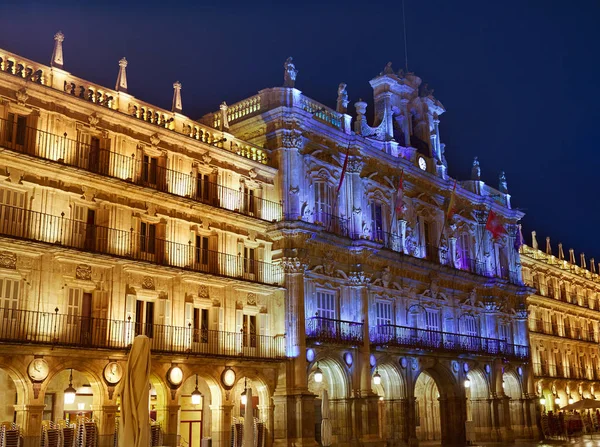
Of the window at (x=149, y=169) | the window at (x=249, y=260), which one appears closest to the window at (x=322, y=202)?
the window at (x=249, y=260)

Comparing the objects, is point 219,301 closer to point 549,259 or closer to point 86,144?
point 86,144

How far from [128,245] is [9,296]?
5420mm

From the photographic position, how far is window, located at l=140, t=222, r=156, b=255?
1198 inches

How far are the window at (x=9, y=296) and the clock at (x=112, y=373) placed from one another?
3968 millimetres

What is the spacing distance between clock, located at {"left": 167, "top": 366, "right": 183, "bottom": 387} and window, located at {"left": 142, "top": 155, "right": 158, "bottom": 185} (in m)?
7.81

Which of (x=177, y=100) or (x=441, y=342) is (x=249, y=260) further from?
(x=441, y=342)

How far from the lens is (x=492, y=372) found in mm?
48219

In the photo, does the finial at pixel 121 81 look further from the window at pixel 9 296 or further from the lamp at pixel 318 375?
the lamp at pixel 318 375

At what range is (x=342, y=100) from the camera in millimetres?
41344

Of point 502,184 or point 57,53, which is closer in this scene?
point 57,53

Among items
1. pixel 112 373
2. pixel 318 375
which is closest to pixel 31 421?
pixel 112 373

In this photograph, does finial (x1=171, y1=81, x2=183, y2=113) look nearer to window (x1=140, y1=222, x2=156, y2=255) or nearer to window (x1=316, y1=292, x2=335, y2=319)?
window (x1=140, y1=222, x2=156, y2=255)

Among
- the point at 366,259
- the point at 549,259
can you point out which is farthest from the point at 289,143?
the point at 549,259

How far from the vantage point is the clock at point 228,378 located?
103ft
